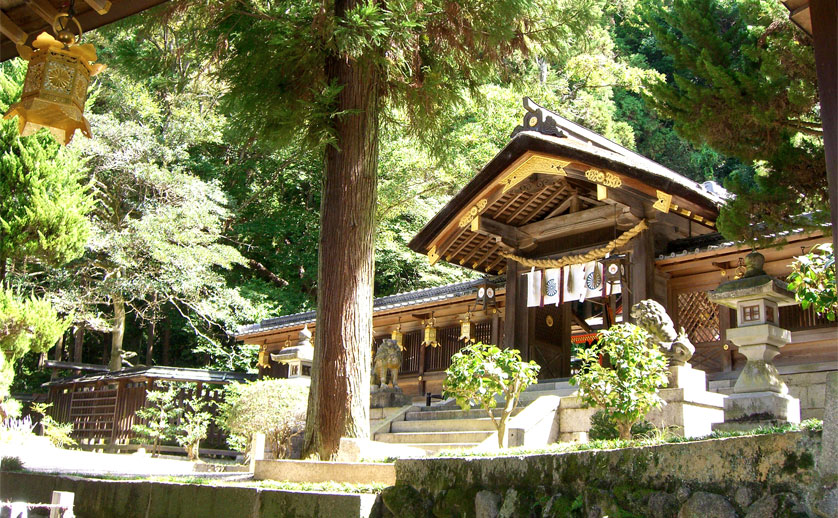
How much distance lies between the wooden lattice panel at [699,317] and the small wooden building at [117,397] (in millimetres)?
13937

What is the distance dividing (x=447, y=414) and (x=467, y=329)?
14.4 ft

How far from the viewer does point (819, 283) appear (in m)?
5.81

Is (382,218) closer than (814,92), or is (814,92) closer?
(814,92)

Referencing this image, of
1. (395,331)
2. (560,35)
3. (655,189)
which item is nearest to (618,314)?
(395,331)

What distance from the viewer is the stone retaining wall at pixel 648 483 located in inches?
121

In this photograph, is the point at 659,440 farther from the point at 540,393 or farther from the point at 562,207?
the point at 562,207

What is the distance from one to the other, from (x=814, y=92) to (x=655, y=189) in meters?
5.73

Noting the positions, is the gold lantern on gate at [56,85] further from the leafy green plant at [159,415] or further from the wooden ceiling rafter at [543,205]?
the leafy green plant at [159,415]

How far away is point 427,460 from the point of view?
198 inches

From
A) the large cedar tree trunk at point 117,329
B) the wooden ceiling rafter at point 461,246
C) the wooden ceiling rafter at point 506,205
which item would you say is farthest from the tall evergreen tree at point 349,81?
the large cedar tree trunk at point 117,329

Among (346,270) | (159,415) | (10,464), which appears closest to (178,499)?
(346,270)

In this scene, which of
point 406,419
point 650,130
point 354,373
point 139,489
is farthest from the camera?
point 650,130

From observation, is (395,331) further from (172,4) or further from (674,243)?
(172,4)

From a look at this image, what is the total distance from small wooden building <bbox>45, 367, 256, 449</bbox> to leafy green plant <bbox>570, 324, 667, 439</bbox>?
15.9 metres
